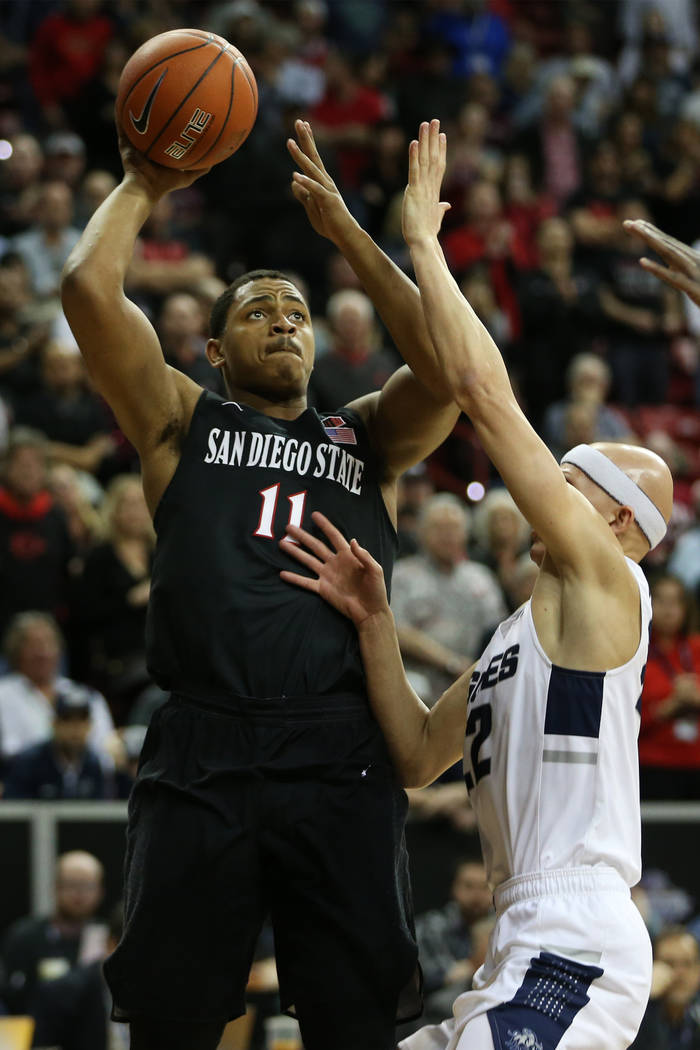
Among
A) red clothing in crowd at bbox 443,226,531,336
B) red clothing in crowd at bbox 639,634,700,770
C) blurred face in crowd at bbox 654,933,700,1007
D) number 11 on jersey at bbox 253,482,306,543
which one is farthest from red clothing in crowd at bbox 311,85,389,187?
number 11 on jersey at bbox 253,482,306,543

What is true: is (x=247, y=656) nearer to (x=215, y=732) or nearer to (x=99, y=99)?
(x=215, y=732)

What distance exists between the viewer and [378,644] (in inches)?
171

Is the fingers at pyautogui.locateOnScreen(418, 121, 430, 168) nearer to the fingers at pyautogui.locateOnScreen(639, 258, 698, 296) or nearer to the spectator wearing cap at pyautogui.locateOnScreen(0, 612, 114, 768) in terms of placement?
the fingers at pyautogui.locateOnScreen(639, 258, 698, 296)

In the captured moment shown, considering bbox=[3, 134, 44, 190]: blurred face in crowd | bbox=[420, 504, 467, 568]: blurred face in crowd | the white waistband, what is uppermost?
bbox=[3, 134, 44, 190]: blurred face in crowd

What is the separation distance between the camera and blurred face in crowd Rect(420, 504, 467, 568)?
31.1ft

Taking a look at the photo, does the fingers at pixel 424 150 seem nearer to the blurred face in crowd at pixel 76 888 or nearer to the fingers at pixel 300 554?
the fingers at pixel 300 554

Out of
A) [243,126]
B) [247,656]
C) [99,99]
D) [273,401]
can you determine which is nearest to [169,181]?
[243,126]

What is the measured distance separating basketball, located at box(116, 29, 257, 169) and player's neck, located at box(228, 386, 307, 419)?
687 millimetres

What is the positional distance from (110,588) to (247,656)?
4923 mm

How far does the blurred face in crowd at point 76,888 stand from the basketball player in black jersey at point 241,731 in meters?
3.53

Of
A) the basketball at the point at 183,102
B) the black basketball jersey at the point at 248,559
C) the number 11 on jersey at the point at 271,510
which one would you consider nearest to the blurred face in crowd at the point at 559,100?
the basketball at the point at 183,102

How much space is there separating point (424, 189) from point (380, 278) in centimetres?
34

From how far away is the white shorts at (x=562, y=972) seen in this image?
3.62m

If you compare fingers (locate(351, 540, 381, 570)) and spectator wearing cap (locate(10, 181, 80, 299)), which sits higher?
spectator wearing cap (locate(10, 181, 80, 299))
